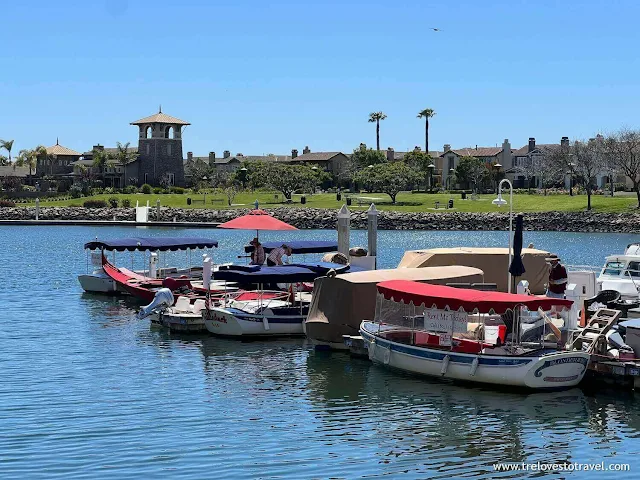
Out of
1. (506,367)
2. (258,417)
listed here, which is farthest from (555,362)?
(258,417)

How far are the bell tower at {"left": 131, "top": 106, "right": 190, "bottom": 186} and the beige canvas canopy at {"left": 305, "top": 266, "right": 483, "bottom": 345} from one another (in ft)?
455

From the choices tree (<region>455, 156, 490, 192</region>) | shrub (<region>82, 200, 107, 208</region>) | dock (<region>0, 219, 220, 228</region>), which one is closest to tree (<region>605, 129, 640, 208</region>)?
tree (<region>455, 156, 490, 192</region>)

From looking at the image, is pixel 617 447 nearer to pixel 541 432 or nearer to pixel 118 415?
pixel 541 432

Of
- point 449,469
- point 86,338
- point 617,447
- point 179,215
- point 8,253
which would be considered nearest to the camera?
point 449,469

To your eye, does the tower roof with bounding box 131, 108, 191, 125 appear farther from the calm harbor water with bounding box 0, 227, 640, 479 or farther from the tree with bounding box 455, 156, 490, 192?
the calm harbor water with bounding box 0, 227, 640, 479

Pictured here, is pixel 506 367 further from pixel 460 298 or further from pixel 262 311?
pixel 262 311

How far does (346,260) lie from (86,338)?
11.6m

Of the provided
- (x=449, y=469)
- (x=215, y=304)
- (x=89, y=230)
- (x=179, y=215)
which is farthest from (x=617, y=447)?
(x=179, y=215)

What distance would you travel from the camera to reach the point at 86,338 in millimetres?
39219

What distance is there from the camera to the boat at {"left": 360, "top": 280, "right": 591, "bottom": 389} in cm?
2841

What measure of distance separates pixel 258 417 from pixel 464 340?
6.92 m

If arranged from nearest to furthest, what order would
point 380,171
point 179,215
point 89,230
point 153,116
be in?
point 89,230
point 179,215
point 380,171
point 153,116

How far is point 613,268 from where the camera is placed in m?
38.7

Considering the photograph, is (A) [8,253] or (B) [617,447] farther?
(A) [8,253]
